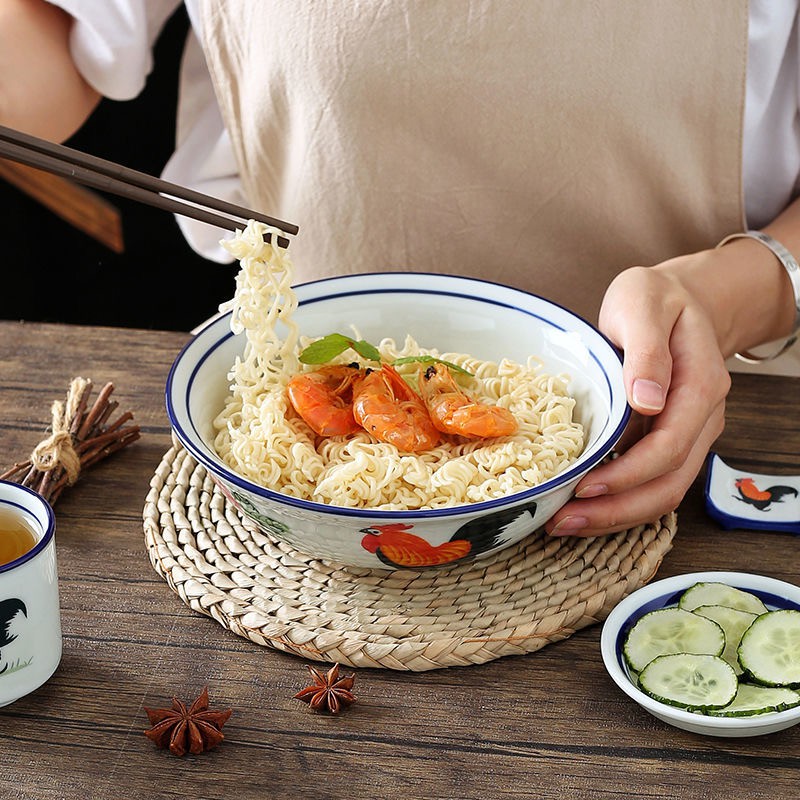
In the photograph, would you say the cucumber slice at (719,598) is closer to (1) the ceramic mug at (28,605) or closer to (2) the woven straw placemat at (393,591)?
(2) the woven straw placemat at (393,591)

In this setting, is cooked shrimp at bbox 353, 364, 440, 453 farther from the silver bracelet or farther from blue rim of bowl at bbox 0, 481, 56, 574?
the silver bracelet

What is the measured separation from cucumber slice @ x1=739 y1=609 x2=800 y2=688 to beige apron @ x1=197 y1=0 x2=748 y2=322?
36.3 inches

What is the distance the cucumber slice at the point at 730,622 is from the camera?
1102 millimetres

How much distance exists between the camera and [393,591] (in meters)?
1.26

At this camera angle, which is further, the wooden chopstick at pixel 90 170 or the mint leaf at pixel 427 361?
the mint leaf at pixel 427 361

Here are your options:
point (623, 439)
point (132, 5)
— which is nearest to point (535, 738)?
point (623, 439)

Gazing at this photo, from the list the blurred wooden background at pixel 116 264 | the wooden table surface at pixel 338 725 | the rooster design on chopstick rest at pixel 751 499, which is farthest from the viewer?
the blurred wooden background at pixel 116 264

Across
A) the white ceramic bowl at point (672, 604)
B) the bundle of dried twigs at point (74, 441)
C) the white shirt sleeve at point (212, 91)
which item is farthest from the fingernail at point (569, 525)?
the white shirt sleeve at point (212, 91)

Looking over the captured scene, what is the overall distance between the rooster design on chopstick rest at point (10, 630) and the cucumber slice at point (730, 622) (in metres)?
0.76

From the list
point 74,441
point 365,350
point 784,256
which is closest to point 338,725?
point 365,350

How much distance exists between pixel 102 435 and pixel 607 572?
81 centimetres

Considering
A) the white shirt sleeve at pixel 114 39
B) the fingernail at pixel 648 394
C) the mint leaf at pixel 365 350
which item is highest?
the white shirt sleeve at pixel 114 39

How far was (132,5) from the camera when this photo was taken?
6.14ft

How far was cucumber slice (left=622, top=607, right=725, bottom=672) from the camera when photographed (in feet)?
3.60
